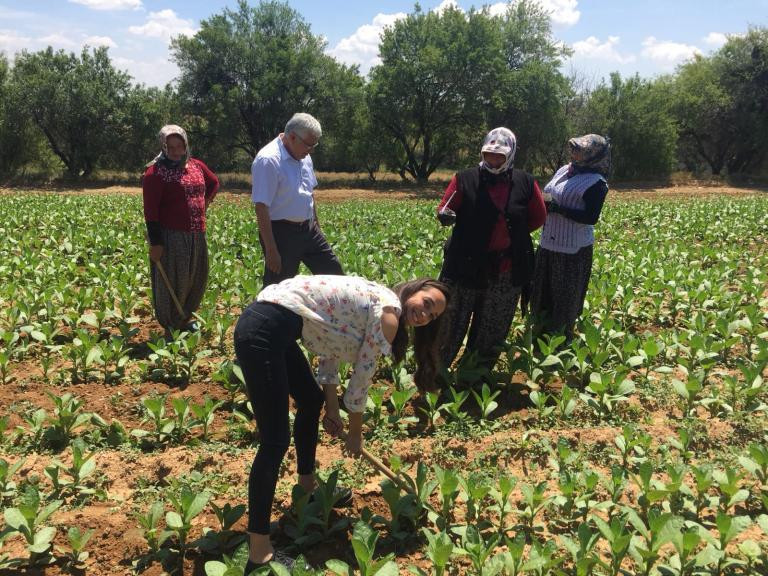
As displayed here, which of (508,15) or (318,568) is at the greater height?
(508,15)

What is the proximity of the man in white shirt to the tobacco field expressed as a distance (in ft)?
3.02

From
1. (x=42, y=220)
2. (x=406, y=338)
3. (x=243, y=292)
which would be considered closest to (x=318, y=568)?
(x=406, y=338)

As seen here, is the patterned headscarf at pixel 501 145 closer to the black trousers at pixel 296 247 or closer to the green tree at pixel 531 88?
the black trousers at pixel 296 247

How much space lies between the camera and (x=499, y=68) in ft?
100

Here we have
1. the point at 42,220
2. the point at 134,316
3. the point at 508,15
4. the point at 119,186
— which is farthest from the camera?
the point at 508,15

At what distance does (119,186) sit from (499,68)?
64.9 ft

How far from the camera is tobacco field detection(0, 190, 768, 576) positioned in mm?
2705

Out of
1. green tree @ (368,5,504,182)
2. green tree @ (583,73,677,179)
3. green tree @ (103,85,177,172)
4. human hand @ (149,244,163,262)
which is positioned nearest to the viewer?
human hand @ (149,244,163,262)

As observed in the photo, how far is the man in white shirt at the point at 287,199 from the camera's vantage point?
157 inches

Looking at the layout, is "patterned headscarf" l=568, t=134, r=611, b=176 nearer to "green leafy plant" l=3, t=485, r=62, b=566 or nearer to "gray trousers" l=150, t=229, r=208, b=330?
"gray trousers" l=150, t=229, r=208, b=330

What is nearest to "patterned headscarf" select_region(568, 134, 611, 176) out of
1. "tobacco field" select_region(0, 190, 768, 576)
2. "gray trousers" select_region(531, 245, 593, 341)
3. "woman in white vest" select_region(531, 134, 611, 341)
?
"woman in white vest" select_region(531, 134, 611, 341)

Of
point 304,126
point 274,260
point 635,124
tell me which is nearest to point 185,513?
point 274,260

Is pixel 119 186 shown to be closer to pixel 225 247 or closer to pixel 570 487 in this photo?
pixel 225 247

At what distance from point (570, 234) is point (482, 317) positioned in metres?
0.96
